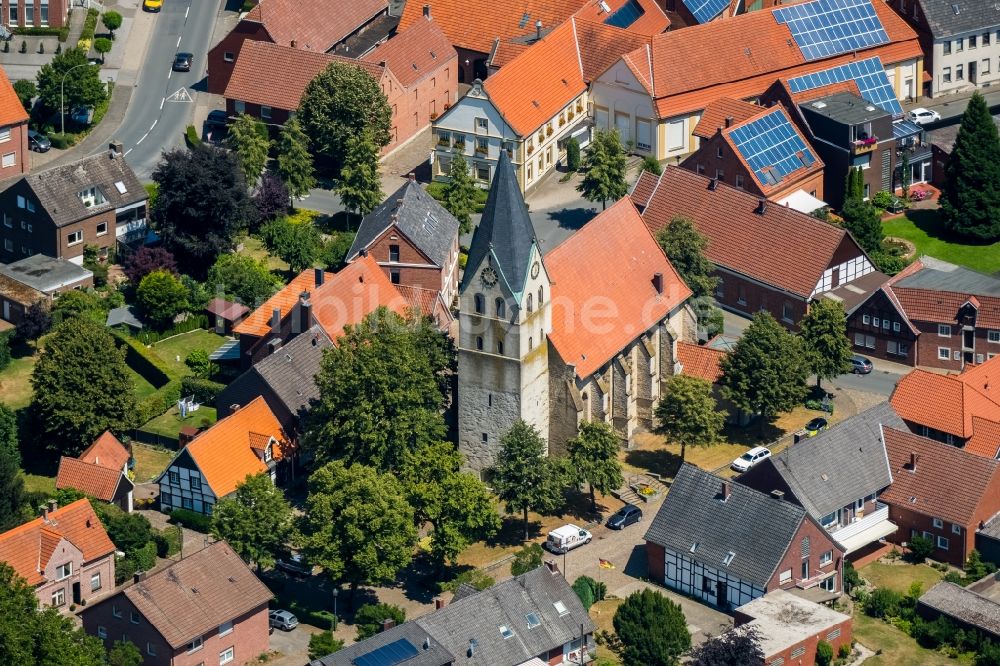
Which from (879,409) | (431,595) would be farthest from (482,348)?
(879,409)

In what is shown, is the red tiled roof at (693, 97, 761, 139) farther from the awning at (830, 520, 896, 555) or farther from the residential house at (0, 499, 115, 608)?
the residential house at (0, 499, 115, 608)

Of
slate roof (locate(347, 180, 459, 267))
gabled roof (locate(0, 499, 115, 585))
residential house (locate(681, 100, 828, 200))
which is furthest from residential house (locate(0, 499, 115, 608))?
residential house (locate(681, 100, 828, 200))

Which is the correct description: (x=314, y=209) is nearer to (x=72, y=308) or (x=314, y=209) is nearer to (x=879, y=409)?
(x=72, y=308)

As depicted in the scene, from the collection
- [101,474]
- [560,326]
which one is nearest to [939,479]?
[560,326]

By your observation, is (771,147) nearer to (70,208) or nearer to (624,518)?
(624,518)

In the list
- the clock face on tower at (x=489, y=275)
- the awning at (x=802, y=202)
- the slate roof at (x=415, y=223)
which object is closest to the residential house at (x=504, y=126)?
the slate roof at (x=415, y=223)

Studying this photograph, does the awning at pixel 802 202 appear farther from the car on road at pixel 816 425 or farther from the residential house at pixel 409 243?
the residential house at pixel 409 243
